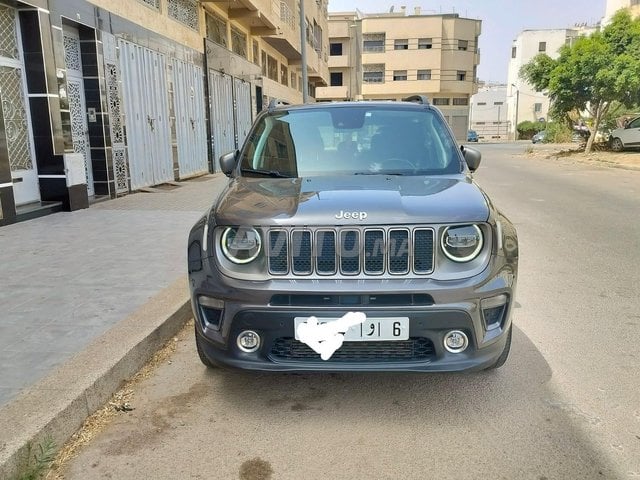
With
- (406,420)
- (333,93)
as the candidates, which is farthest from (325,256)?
(333,93)

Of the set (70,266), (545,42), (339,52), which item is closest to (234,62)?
(70,266)

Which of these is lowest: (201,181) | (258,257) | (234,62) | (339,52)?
(201,181)

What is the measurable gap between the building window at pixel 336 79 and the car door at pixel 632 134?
4090 centimetres

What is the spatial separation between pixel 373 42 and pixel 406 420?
62838 millimetres

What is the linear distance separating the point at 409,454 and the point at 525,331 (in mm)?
1958

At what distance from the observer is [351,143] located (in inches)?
164

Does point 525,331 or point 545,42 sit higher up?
point 545,42

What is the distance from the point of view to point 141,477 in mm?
2559

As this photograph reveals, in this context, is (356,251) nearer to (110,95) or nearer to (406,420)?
(406,420)

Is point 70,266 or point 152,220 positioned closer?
point 70,266

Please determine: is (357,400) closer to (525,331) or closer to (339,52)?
(525,331)

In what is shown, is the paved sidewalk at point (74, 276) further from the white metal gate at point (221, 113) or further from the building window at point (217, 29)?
the building window at point (217, 29)

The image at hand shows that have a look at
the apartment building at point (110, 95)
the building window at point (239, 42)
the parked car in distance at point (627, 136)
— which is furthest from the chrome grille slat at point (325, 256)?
the parked car in distance at point (627, 136)

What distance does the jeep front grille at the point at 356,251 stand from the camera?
2867mm
